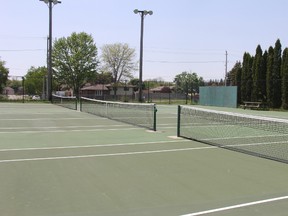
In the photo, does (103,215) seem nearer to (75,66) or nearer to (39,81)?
(75,66)

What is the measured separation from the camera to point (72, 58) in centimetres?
6350

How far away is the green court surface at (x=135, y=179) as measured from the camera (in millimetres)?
5062

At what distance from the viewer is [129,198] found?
18.0ft

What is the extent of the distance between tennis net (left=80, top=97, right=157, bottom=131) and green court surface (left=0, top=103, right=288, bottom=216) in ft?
15.5

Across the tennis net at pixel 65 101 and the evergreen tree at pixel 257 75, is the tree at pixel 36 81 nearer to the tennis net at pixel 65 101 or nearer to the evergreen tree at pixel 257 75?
the tennis net at pixel 65 101

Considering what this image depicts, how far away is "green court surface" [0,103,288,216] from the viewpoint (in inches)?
199

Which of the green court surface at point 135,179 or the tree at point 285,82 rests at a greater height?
the tree at point 285,82

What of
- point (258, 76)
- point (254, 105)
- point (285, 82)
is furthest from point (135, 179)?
point (258, 76)

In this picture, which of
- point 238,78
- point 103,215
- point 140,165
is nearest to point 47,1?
point 238,78

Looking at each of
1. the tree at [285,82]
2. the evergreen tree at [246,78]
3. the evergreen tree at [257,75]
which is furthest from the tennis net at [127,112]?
the evergreen tree at [246,78]

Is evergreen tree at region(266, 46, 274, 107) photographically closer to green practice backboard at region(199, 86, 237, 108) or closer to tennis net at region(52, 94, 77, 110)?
green practice backboard at region(199, 86, 237, 108)

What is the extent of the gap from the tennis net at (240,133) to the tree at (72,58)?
4842 centimetres

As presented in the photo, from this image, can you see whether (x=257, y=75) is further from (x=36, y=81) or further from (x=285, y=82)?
(x=36, y=81)

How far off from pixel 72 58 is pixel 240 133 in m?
52.8
